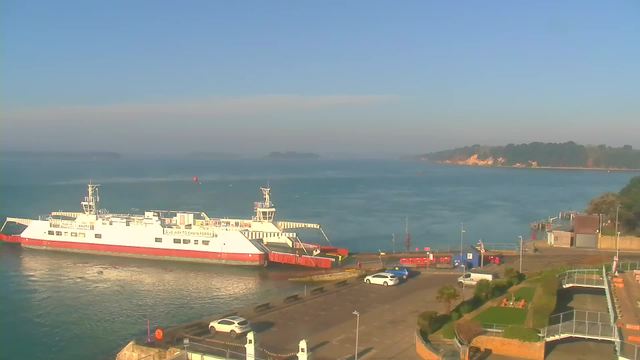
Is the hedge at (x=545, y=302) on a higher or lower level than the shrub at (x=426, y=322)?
higher

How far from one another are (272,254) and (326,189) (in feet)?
216

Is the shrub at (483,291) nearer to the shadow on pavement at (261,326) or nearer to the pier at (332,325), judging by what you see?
the pier at (332,325)

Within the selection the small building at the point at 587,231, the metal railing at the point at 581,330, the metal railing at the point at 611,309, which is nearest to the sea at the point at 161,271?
the small building at the point at 587,231

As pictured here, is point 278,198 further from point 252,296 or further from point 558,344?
point 558,344

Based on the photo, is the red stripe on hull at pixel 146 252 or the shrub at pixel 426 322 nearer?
the shrub at pixel 426 322

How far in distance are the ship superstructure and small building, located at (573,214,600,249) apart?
1450cm

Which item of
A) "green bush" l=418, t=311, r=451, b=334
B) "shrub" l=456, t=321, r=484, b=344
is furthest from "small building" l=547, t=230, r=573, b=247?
"shrub" l=456, t=321, r=484, b=344

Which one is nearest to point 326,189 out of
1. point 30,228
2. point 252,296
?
point 30,228

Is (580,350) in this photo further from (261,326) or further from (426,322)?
(261,326)

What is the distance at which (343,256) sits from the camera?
34844 mm

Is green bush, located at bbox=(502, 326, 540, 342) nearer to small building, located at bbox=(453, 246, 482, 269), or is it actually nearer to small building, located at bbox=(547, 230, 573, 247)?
small building, located at bbox=(453, 246, 482, 269)

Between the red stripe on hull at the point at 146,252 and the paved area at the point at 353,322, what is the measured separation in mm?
12193

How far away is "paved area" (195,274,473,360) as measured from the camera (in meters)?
15.4

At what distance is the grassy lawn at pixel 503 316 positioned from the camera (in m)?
16.6
